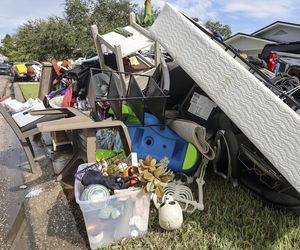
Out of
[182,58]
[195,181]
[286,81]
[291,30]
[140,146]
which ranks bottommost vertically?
[291,30]

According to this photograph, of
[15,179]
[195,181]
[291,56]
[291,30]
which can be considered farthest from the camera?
[291,30]

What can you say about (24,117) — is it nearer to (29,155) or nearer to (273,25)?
(29,155)

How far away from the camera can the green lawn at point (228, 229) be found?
2.10 meters

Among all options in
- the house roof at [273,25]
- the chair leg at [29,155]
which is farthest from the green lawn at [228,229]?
the house roof at [273,25]

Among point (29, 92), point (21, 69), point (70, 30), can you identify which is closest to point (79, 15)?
point (70, 30)

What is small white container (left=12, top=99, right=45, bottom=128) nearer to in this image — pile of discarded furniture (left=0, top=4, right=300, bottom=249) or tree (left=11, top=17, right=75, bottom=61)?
pile of discarded furniture (left=0, top=4, right=300, bottom=249)

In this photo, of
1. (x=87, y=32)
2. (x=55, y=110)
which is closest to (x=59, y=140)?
(x=55, y=110)

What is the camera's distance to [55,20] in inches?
1318

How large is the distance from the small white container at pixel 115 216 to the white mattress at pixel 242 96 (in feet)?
2.92

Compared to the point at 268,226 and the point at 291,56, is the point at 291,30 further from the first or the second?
the point at 268,226

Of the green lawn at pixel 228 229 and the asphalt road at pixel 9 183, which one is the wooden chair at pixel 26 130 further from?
the green lawn at pixel 228 229

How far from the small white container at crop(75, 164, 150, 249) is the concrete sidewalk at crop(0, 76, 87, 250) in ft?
0.60

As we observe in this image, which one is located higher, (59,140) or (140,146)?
(140,146)

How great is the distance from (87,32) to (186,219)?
1266 inches
